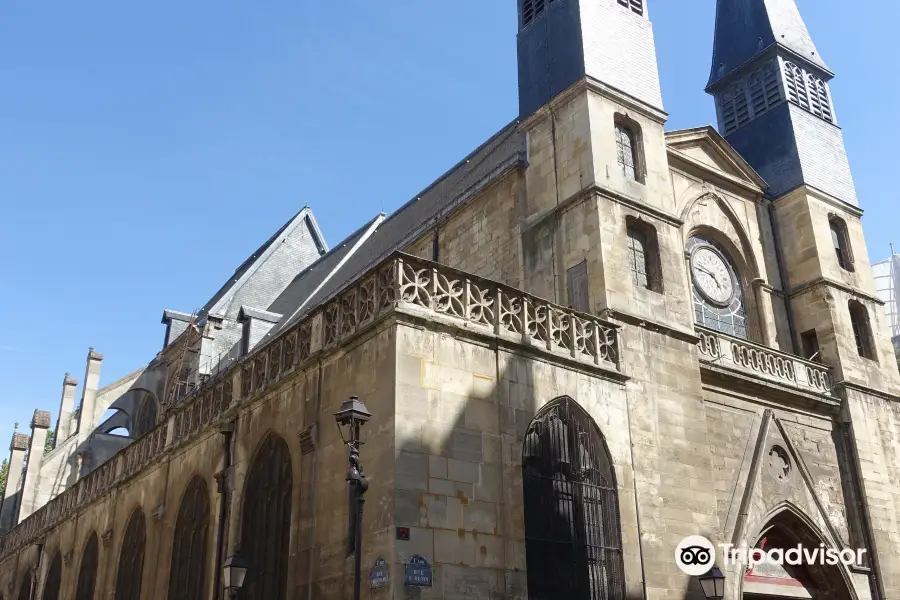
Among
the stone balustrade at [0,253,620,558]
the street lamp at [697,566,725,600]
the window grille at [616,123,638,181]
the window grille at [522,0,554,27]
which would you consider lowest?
the street lamp at [697,566,725,600]

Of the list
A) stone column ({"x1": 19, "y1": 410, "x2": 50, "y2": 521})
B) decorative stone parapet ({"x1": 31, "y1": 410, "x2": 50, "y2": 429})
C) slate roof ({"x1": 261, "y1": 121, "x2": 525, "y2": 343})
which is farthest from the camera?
decorative stone parapet ({"x1": 31, "y1": 410, "x2": 50, "y2": 429})

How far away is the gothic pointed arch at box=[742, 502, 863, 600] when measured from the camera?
1683 centimetres

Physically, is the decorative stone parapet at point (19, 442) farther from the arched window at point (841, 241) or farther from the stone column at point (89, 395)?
the arched window at point (841, 241)

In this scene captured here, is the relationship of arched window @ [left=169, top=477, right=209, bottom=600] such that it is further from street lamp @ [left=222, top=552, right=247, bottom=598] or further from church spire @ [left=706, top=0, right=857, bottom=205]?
church spire @ [left=706, top=0, right=857, bottom=205]

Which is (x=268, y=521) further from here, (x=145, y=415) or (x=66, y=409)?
(x=66, y=409)

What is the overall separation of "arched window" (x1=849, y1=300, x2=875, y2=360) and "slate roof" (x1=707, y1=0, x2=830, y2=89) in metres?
7.66

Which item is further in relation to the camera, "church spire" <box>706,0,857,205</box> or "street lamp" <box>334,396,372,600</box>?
"church spire" <box>706,0,857,205</box>

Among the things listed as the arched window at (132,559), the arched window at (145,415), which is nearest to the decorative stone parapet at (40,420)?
the arched window at (145,415)

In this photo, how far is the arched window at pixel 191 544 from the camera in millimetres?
15266

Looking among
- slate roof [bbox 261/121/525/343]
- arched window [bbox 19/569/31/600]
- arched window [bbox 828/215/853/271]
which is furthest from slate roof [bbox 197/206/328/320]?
arched window [bbox 828/215/853/271]

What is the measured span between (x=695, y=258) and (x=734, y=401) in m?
4.13

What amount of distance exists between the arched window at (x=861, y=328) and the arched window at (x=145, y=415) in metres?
24.0

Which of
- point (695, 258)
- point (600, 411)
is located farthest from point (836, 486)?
point (600, 411)

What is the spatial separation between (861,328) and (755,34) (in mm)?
9252
